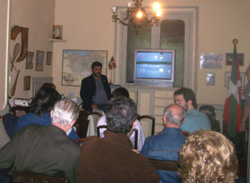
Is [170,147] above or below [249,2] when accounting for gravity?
below

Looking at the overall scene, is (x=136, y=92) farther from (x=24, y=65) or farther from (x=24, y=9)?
(x=24, y=9)

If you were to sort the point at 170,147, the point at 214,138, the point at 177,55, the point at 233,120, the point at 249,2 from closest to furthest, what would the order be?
1. the point at 214,138
2. the point at 170,147
3. the point at 233,120
4. the point at 249,2
5. the point at 177,55

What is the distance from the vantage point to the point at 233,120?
5293mm

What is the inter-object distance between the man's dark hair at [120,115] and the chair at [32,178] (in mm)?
507

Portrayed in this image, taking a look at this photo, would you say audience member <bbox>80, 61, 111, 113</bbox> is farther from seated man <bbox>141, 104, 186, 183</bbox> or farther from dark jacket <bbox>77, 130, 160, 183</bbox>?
dark jacket <bbox>77, 130, 160, 183</bbox>

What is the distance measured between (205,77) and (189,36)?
0.96 metres

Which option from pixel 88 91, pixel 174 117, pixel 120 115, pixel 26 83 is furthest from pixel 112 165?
pixel 26 83

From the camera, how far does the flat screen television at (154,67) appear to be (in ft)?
20.7

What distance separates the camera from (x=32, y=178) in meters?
1.62

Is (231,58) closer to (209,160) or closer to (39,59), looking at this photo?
(39,59)

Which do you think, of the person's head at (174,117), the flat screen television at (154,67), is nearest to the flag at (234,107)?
the flat screen television at (154,67)

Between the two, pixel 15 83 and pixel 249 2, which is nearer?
pixel 15 83

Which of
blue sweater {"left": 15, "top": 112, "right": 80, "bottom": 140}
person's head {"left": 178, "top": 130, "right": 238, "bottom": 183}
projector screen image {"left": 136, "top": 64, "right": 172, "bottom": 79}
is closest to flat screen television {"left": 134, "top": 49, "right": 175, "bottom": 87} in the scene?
projector screen image {"left": 136, "top": 64, "right": 172, "bottom": 79}

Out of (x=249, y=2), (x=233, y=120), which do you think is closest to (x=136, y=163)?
(x=233, y=120)
